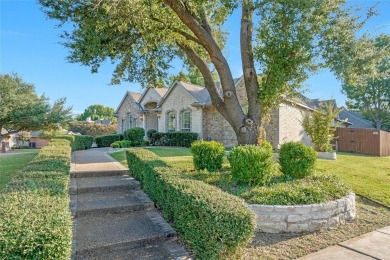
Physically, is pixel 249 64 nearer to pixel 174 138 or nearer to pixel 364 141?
pixel 174 138

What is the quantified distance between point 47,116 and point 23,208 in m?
27.5

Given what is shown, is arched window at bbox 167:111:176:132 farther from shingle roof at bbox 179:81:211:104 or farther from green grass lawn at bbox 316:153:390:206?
green grass lawn at bbox 316:153:390:206

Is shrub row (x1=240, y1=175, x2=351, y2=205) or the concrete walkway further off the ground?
shrub row (x1=240, y1=175, x2=351, y2=205)

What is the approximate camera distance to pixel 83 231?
4406 millimetres

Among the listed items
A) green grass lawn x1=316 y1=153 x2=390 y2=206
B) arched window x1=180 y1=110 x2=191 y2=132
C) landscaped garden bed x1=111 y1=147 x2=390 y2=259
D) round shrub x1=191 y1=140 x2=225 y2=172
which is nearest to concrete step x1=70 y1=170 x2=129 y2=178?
round shrub x1=191 y1=140 x2=225 y2=172

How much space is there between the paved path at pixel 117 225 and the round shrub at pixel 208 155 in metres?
1.95

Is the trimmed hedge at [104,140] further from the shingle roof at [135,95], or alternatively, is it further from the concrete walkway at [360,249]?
the concrete walkway at [360,249]

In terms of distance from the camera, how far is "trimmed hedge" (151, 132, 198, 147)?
18.4 meters

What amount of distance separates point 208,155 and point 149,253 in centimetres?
399

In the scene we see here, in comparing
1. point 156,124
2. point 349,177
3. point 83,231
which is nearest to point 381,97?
point 156,124

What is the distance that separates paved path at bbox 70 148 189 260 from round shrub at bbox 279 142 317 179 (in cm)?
366

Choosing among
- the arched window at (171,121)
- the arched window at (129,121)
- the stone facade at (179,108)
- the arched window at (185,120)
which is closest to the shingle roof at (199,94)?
the stone facade at (179,108)

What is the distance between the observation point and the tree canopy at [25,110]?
25.3 metres

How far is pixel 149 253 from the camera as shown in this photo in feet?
12.8
